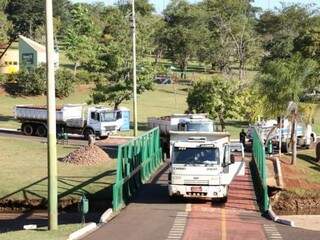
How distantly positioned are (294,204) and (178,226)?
A: 11760mm

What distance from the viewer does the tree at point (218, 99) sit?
178ft

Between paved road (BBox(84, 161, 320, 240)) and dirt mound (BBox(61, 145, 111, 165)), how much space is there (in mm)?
9404

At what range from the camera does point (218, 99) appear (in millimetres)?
54375

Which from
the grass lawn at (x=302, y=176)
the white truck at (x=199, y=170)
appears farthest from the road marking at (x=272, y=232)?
the grass lawn at (x=302, y=176)

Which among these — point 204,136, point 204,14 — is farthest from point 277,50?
point 204,136

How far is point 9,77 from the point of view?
3164 inches

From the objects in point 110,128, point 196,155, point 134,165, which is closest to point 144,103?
point 110,128

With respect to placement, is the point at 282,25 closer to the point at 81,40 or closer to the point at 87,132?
the point at 81,40

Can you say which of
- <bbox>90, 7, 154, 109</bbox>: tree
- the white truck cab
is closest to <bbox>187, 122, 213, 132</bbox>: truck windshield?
the white truck cab

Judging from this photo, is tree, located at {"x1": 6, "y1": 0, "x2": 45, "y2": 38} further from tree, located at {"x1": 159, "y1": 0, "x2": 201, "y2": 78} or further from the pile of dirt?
the pile of dirt

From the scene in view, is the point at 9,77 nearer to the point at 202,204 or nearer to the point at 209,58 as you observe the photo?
the point at 209,58

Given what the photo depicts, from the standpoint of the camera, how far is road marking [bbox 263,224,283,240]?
18.3 m

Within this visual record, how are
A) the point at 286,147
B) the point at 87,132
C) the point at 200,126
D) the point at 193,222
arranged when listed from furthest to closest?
1. the point at 87,132
2. the point at 286,147
3. the point at 200,126
4. the point at 193,222

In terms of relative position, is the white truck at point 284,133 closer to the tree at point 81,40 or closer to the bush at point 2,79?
the tree at point 81,40
